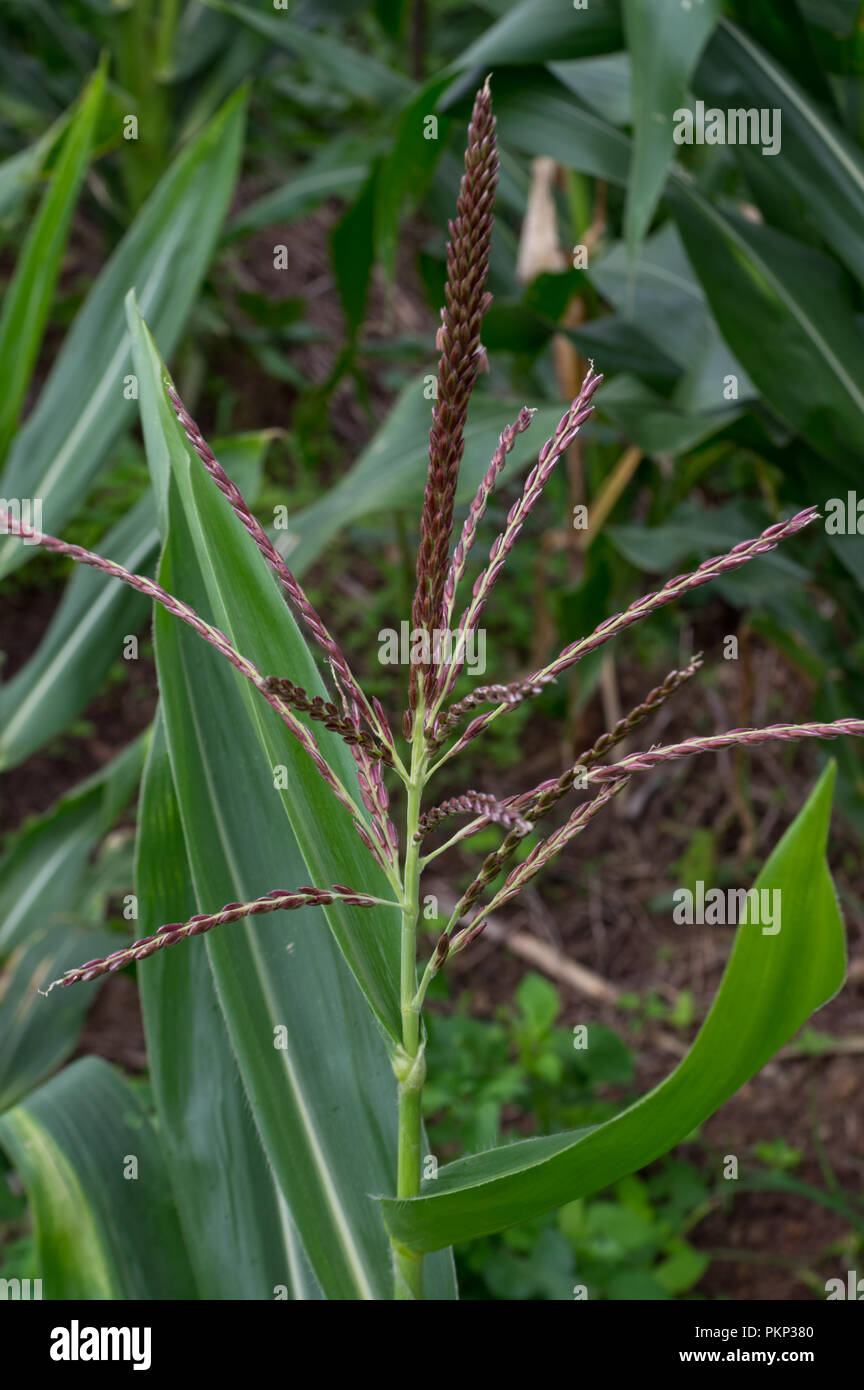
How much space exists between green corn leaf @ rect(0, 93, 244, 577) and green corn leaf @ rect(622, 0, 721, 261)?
1.79ft

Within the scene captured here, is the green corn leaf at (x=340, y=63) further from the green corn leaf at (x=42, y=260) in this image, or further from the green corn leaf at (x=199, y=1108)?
the green corn leaf at (x=199, y=1108)

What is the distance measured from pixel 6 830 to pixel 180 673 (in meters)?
1.90

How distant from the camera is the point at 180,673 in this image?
70cm

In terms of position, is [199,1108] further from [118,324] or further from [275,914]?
[118,324]

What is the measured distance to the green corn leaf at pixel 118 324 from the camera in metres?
1.50

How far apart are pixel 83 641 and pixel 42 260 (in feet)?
1.54

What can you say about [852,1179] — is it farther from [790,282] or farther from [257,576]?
[257,576]

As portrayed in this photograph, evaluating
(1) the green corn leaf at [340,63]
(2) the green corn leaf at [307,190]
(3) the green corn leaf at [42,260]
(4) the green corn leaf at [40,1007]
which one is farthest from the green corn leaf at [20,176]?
(4) the green corn leaf at [40,1007]

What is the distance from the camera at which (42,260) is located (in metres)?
1.42

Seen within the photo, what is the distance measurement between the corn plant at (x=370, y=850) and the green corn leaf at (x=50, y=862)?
2.66 feet

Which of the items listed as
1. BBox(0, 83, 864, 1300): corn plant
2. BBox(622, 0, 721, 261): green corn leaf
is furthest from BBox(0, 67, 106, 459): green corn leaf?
BBox(0, 83, 864, 1300): corn plant

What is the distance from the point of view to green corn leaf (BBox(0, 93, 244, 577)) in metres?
1.50

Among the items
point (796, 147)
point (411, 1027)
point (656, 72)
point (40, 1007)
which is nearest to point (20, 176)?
point (656, 72)
